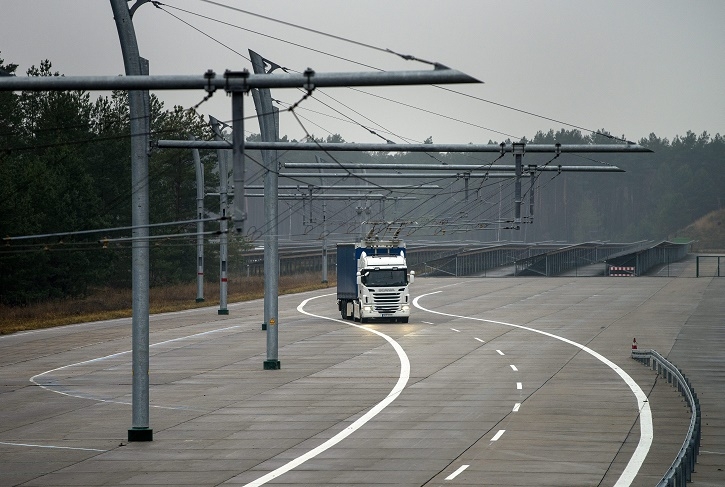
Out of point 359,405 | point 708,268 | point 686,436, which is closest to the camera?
point 686,436

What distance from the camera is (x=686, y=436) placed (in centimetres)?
2491

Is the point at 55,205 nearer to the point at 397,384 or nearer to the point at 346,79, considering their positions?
the point at 397,384

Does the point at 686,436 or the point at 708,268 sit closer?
the point at 686,436

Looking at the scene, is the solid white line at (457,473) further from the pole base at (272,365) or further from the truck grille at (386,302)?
the truck grille at (386,302)

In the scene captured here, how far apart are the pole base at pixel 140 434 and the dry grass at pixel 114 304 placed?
34.0m

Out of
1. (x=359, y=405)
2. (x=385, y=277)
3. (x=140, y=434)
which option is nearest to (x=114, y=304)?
(x=385, y=277)

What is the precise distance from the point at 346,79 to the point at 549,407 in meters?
15.1

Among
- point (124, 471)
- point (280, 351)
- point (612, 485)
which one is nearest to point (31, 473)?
point (124, 471)

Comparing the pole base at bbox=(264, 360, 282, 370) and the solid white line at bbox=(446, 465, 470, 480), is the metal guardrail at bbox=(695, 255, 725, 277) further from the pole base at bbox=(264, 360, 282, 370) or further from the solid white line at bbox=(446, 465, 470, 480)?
the solid white line at bbox=(446, 465, 470, 480)

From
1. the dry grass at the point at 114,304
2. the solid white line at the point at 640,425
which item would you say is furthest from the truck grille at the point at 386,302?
the dry grass at the point at 114,304

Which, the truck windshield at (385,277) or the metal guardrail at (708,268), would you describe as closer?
the truck windshield at (385,277)

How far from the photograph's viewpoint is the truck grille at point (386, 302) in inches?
2450

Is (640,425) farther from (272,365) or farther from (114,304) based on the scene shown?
(114,304)

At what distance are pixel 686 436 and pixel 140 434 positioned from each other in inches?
445
